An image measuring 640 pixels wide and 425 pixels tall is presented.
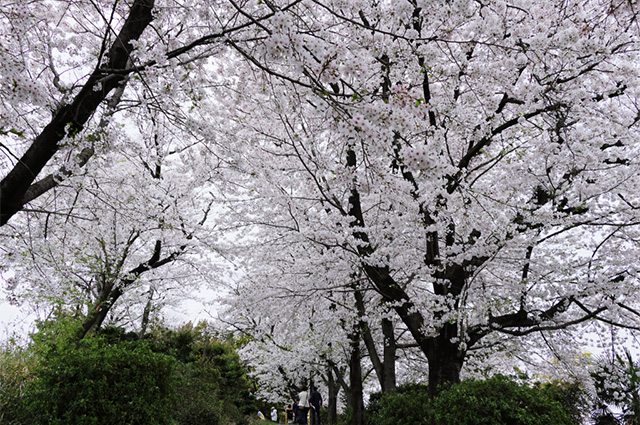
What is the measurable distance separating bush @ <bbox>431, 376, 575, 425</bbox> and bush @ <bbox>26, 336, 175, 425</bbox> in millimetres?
3577

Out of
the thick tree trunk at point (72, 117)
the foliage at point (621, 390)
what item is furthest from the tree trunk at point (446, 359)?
the thick tree trunk at point (72, 117)

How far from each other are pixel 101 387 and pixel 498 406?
179 inches

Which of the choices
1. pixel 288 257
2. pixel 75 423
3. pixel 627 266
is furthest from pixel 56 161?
pixel 627 266

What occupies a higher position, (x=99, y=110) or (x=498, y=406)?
(x=99, y=110)

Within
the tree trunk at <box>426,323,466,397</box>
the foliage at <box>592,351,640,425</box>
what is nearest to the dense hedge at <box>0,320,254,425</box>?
the tree trunk at <box>426,323,466,397</box>

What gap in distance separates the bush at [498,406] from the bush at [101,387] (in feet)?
11.7

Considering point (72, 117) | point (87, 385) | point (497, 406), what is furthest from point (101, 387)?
point (497, 406)

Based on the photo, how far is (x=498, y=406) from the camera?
4457 mm

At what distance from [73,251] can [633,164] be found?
35.1 ft

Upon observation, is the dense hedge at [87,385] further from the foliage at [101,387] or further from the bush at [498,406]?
the bush at [498,406]

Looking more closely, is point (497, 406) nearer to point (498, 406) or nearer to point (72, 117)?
point (498, 406)

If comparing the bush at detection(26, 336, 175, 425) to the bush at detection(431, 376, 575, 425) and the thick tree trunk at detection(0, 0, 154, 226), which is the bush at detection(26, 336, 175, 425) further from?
the bush at detection(431, 376, 575, 425)

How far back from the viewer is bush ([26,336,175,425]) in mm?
4035

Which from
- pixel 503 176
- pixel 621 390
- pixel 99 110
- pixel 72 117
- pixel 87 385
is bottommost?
pixel 87 385
